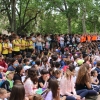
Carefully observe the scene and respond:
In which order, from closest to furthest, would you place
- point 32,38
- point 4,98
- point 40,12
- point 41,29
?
1. point 4,98
2. point 32,38
3. point 40,12
4. point 41,29

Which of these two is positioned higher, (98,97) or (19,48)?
(19,48)

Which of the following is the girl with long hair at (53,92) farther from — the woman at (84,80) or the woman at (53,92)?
the woman at (84,80)

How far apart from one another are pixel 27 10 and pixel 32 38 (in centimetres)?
1452

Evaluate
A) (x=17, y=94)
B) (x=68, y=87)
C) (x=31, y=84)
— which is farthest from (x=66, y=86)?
(x=17, y=94)

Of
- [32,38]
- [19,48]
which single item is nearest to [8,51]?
[19,48]

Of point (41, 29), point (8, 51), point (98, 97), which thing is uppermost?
point (41, 29)

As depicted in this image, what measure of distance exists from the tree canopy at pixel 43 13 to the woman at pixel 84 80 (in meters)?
15.1

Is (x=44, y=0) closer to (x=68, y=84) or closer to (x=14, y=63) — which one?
(x=14, y=63)

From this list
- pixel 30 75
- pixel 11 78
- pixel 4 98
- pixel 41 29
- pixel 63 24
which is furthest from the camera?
pixel 63 24

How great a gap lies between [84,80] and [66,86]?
23.0 inches

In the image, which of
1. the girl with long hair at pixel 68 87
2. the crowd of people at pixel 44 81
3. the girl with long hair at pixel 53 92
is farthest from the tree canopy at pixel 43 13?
the girl with long hair at pixel 53 92

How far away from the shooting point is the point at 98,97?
778cm

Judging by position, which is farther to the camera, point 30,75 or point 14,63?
point 14,63

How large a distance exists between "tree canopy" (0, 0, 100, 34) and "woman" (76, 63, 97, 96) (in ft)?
49.5
